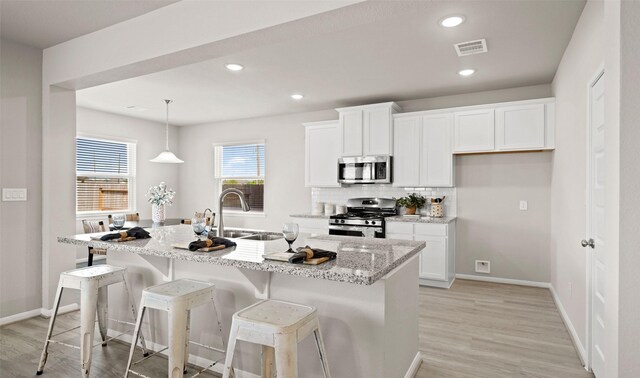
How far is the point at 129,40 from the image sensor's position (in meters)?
2.95

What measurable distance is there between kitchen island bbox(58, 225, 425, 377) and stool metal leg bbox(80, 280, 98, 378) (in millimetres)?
298

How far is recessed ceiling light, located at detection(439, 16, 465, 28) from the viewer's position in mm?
2838

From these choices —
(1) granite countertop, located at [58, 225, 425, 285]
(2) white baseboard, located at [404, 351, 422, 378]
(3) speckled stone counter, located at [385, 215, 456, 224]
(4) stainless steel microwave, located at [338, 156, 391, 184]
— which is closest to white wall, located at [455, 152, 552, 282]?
(3) speckled stone counter, located at [385, 215, 456, 224]

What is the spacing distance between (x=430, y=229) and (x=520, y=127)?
1656mm

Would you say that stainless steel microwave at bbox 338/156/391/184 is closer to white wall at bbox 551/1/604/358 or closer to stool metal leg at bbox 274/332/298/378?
white wall at bbox 551/1/604/358

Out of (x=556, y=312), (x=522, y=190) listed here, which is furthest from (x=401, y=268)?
(x=522, y=190)

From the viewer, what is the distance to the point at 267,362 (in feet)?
6.49

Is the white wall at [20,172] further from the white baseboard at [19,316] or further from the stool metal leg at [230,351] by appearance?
the stool metal leg at [230,351]

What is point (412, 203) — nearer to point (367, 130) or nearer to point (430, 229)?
point (430, 229)

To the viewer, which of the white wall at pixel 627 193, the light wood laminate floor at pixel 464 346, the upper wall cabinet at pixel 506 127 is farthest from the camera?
the upper wall cabinet at pixel 506 127

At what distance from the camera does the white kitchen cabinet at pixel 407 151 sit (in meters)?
5.02

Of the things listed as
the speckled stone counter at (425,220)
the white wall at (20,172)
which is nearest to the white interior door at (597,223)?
the speckled stone counter at (425,220)

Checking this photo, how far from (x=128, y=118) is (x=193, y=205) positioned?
2.05 metres

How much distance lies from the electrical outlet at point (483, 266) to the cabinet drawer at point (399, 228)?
1127mm
